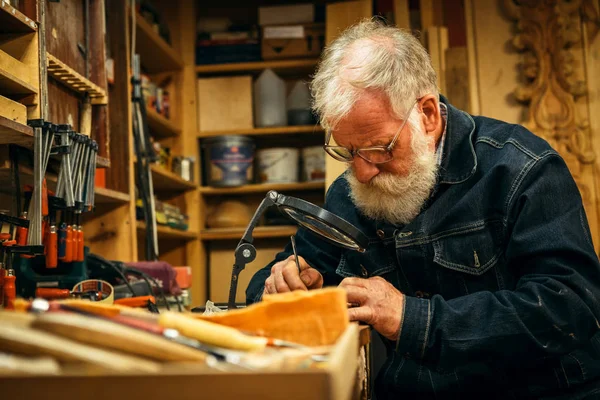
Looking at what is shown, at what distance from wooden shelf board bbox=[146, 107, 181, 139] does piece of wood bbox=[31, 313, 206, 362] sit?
354 cm

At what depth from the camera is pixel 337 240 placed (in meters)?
1.75

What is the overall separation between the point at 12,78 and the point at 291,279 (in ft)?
2.78

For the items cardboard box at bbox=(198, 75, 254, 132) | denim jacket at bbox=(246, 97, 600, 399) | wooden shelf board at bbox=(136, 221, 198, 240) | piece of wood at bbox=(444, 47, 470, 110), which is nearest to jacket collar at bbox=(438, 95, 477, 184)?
denim jacket at bbox=(246, 97, 600, 399)

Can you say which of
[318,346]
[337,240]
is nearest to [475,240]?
[337,240]

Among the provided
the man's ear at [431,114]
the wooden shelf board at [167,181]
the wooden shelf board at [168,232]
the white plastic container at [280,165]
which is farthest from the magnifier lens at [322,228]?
the white plastic container at [280,165]

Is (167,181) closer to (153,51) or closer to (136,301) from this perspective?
(153,51)

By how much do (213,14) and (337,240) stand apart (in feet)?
13.3

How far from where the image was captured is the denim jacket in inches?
57.4

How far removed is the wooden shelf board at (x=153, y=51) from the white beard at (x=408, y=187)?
8.02 ft

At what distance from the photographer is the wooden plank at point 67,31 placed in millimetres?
2188

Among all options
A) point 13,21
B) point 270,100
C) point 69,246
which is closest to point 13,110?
point 13,21

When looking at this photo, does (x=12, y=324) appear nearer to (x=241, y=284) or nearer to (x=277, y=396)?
(x=277, y=396)

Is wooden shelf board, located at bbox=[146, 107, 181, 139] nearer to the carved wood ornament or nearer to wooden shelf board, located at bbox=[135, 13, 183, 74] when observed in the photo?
wooden shelf board, located at bbox=[135, 13, 183, 74]

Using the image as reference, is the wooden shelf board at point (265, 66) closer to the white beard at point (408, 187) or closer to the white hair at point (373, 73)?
the white hair at point (373, 73)
